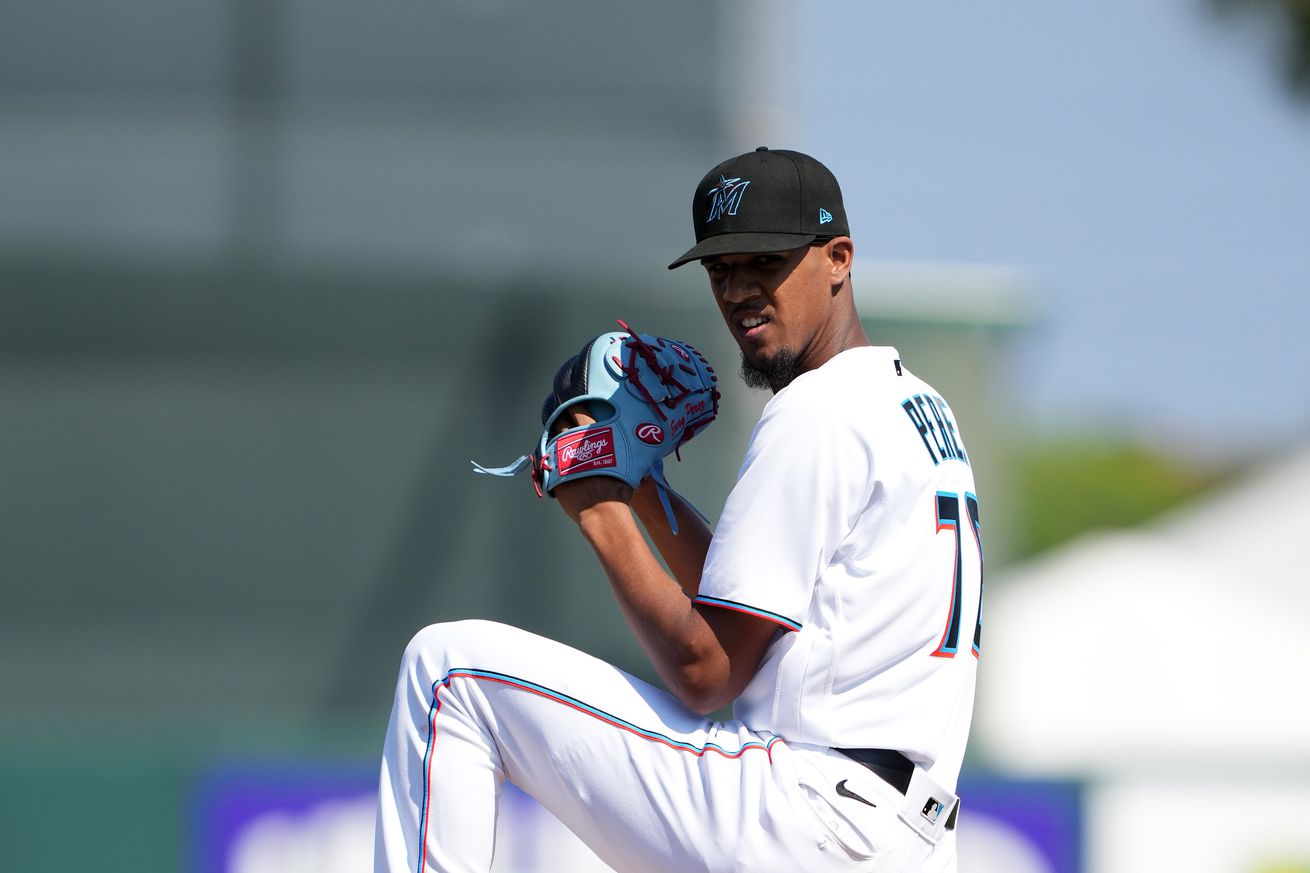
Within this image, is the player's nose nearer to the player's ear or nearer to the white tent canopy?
the player's ear

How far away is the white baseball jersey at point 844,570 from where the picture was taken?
227 cm

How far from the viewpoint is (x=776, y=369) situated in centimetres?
250

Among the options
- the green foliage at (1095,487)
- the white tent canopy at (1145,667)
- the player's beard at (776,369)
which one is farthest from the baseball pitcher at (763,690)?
the green foliage at (1095,487)

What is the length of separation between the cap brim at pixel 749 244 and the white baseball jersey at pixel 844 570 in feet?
0.72

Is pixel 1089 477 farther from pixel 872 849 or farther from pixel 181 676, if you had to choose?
pixel 872 849

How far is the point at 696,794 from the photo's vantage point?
227 centimetres

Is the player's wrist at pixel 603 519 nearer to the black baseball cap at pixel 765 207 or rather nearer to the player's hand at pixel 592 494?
the player's hand at pixel 592 494

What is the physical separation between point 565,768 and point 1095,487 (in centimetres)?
4083

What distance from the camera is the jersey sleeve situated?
7.41 ft

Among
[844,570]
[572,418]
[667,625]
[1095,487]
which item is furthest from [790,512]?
[1095,487]

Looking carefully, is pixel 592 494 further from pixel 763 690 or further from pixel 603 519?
pixel 763 690

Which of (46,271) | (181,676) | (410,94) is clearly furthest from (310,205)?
A: (181,676)

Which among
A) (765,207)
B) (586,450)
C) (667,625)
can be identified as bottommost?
(667,625)

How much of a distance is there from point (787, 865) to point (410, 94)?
249 inches
